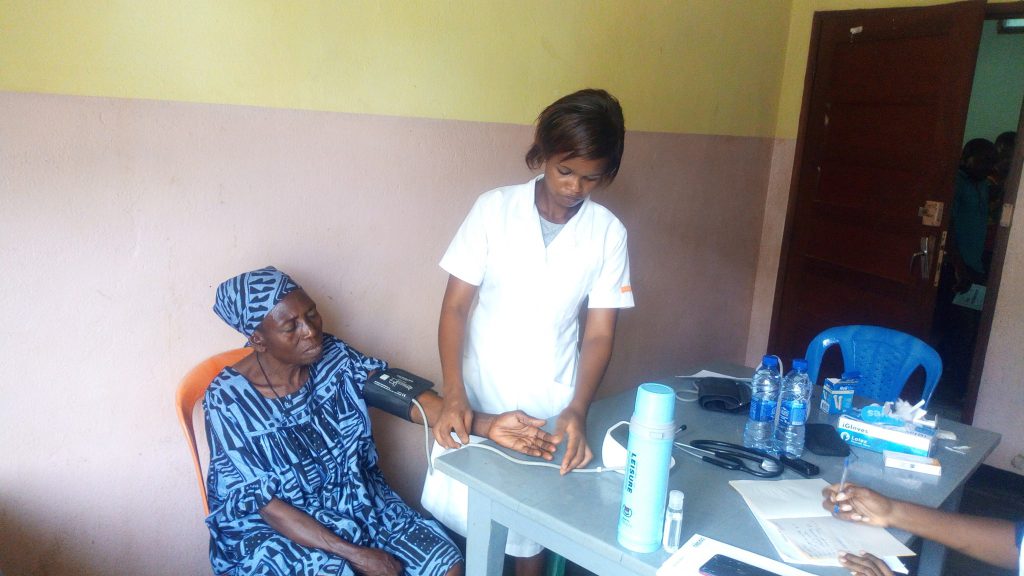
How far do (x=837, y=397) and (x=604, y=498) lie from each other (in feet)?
3.04

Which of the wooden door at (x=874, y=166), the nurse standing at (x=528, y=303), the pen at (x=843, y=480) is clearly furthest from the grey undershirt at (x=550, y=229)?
the wooden door at (x=874, y=166)

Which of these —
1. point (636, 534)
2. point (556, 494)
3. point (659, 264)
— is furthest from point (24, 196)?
point (659, 264)

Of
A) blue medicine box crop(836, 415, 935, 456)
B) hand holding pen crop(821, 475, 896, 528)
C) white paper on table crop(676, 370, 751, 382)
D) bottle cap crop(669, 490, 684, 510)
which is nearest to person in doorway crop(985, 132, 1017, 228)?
white paper on table crop(676, 370, 751, 382)

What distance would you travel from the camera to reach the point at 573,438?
5.11 feet

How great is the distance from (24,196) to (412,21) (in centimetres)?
117

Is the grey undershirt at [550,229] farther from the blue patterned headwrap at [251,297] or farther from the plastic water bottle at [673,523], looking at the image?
the plastic water bottle at [673,523]

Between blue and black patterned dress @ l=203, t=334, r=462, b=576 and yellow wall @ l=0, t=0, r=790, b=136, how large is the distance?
737mm

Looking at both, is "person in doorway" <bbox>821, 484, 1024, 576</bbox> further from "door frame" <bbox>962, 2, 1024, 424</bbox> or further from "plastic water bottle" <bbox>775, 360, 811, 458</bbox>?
"door frame" <bbox>962, 2, 1024, 424</bbox>

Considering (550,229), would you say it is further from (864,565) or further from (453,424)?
(864,565)

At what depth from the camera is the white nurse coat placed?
186 cm

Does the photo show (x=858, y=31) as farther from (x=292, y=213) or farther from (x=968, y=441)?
(x=292, y=213)

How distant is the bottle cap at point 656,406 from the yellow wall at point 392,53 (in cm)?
139

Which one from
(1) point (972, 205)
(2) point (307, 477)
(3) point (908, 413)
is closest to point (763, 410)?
(3) point (908, 413)

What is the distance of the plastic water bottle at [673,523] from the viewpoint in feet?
3.96
